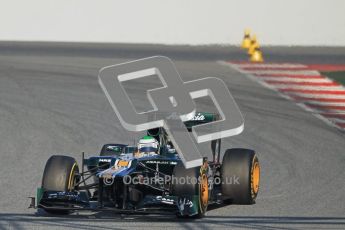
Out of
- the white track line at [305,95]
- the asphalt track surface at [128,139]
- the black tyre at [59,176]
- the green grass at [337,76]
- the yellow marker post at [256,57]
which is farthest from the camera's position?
the yellow marker post at [256,57]

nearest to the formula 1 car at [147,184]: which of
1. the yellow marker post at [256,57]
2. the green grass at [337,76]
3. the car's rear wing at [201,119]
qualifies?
the car's rear wing at [201,119]

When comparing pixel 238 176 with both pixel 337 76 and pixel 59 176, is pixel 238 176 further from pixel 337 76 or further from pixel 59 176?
pixel 337 76

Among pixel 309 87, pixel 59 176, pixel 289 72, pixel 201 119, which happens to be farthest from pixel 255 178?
pixel 289 72

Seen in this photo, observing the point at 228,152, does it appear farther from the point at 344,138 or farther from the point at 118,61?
the point at 118,61

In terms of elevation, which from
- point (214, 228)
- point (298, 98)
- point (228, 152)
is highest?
point (298, 98)

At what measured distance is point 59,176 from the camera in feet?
37.0

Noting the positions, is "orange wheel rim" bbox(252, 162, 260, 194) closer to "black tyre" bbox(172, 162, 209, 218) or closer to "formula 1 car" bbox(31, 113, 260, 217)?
"formula 1 car" bbox(31, 113, 260, 217)

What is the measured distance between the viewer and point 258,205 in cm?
1216

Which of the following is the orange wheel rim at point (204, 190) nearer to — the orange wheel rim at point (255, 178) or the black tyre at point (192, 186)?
the black tyre at point (192, 186)

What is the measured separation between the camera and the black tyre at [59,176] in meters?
11.2

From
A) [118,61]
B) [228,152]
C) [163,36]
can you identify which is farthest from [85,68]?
[228,152]

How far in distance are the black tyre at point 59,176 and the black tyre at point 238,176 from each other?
72.9 inches

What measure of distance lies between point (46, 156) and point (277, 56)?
16452 millimetres

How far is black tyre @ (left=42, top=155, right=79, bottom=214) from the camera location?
11250 millimetres
